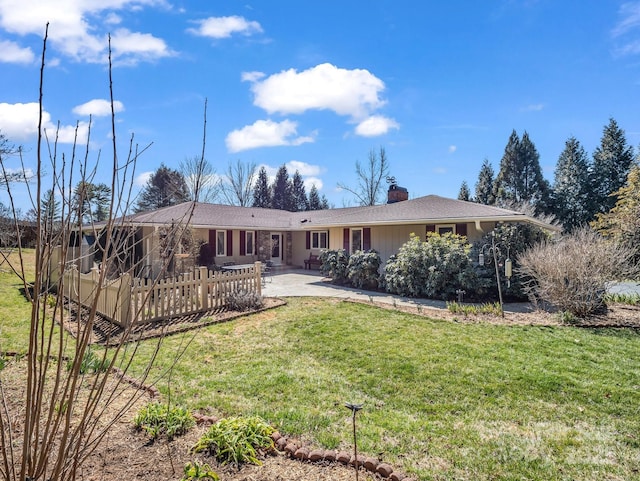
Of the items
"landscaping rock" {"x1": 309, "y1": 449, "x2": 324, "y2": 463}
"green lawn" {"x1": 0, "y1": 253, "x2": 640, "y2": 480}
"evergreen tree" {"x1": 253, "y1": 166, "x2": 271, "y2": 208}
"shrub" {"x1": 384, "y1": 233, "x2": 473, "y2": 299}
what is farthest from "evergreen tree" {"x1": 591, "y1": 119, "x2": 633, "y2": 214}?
"landscaping rock" {"x1": 309, "y1": 449, "x2": 324, "y2": 463}

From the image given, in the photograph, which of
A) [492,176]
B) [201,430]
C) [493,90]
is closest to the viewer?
[201,430]

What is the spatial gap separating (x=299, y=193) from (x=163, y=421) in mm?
44700

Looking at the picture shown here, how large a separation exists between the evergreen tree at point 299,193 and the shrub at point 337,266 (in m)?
31.9

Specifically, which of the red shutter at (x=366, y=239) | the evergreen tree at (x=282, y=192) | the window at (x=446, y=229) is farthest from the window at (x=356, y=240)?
the evergreen tree at (x=282, y=192)

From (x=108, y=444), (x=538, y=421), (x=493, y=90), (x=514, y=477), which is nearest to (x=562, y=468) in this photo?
(x=514, y=477)

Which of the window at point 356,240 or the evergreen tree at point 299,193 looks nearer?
the window at point 356,240

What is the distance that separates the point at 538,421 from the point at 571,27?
9.85m

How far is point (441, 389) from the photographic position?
4.49 meters

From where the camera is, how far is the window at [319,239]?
811 inches

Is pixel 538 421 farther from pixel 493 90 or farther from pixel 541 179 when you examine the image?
pixel 541 179

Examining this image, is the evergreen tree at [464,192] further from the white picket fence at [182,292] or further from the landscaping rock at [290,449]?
the landscaping rock at [290,449]

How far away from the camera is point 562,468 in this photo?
116 inches

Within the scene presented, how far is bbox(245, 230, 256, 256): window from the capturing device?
66.3ft

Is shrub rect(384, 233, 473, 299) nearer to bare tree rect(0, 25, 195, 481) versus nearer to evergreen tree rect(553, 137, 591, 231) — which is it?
bare tree rect(0, 25, 195, 481)
